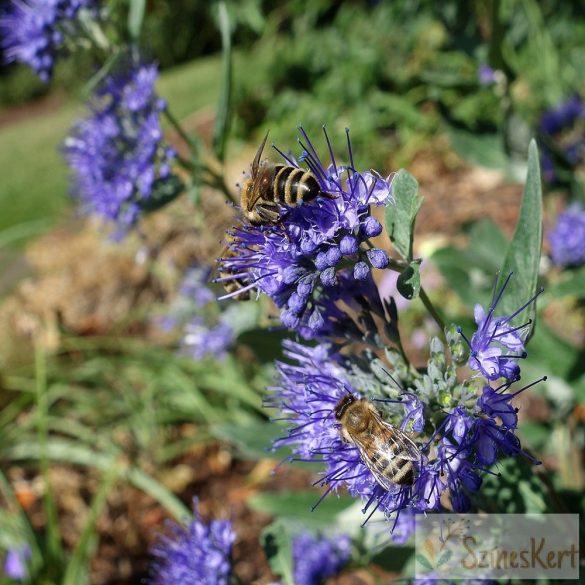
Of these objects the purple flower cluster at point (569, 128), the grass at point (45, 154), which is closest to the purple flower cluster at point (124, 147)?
the purple flower cluster at point (569, 128)

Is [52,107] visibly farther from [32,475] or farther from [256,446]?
[256,446]

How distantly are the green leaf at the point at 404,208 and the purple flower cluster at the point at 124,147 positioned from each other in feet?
3.08

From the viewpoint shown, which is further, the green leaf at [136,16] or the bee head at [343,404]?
the green leaf at [136,16]

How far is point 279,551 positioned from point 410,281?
78 cm

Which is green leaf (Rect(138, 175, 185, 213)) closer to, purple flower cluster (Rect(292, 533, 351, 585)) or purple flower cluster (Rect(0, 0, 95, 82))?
purple flower cluster (Rect(0, 0, 95, 82))

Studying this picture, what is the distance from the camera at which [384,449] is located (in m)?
1.04

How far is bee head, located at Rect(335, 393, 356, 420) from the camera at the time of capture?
1105mm

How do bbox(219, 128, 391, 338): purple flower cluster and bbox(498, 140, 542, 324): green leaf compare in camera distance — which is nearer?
bbox(219, 128, 391, 338): purple flower cluster

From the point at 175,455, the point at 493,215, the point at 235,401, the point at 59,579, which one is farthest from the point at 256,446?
the point at 493,215

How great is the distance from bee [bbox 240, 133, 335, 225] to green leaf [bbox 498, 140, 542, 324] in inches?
15.0

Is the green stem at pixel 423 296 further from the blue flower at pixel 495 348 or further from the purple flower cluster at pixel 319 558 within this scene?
the purple flower cluster at pixel 319 558

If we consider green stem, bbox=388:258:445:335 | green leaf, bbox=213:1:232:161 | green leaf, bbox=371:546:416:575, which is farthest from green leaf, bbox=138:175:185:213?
green leaf, bbox=371:546:416:575

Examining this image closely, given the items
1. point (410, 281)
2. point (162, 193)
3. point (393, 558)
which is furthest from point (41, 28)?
point (393, 558)

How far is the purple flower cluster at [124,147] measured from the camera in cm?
193
